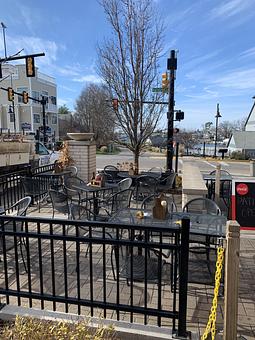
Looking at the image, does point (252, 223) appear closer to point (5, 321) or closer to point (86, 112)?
point (5, 321)

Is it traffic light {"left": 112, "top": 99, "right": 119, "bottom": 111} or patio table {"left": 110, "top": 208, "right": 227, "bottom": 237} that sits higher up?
traffic light {"left": 112, "top": 99, "right": 119, "bottom": 111}

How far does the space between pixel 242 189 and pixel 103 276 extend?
3.31 m

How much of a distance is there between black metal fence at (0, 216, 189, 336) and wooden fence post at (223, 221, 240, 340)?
330 millimetres

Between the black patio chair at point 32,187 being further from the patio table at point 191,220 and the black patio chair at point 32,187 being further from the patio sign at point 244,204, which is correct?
the patio sign at point 244,204

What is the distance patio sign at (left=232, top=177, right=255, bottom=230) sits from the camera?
5.00 meters

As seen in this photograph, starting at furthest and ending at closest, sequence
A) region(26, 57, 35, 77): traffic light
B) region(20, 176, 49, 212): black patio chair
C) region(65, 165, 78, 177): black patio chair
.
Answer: region(26, 57, 35, 77): traffic light, region(65, 165, 78, 177): black patio chair, region(20, 176, 49, 212): black patio chair

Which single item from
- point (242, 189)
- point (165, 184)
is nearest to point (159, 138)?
point (165, 184)

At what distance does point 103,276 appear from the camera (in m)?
2.67

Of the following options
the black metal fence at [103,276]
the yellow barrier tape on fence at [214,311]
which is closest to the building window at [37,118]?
the black metal fence at [103,276]

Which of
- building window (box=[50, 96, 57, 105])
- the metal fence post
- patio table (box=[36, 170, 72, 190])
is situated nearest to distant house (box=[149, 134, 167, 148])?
patio table (box=[36, 170, 72, 190])

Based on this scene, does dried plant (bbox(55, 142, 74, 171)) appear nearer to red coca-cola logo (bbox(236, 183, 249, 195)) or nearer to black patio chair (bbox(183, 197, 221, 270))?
black patio chair (bbox(183, 197, 221, 270))

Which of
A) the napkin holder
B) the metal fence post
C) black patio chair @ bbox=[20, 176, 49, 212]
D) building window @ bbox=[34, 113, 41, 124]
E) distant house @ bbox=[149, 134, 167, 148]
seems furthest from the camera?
building window @ bbox=[34, 113, 41, 124]

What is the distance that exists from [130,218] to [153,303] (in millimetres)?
1103

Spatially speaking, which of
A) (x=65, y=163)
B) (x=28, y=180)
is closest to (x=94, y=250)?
(x=28, y=180)
